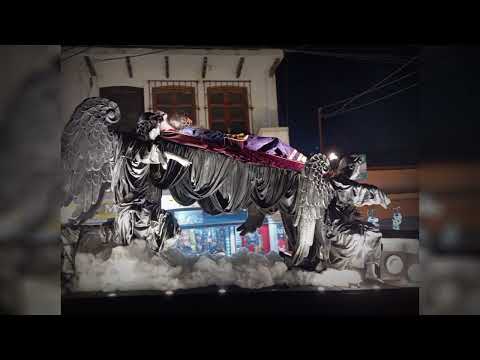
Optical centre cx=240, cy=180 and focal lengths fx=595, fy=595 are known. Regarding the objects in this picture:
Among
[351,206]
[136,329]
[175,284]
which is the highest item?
[351,206]

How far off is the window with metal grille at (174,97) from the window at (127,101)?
0.15 metres

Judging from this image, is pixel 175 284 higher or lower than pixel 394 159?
lower

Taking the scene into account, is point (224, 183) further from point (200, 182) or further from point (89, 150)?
point (89, 150)

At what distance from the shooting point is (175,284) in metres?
6.66

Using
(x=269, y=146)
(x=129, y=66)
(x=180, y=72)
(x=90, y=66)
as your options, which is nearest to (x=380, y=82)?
(x=269, y=146)

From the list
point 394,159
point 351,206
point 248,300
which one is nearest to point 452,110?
point 394,159

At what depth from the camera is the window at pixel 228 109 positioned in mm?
6836

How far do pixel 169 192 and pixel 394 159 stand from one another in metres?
2.62

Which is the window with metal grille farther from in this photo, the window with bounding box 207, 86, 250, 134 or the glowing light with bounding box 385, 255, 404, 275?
the glowing light with bounding box 385, 255, 404, 275

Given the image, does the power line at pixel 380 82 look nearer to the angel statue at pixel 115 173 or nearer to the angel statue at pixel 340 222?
the angel statue at pixel 340 222

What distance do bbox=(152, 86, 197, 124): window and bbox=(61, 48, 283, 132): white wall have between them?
90 mm

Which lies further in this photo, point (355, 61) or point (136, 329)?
point (355, 61)

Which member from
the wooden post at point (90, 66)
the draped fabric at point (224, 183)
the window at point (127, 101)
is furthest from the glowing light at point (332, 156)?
the wooden post at point (90, 66)

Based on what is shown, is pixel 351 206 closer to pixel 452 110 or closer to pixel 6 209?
pixel 452 110
